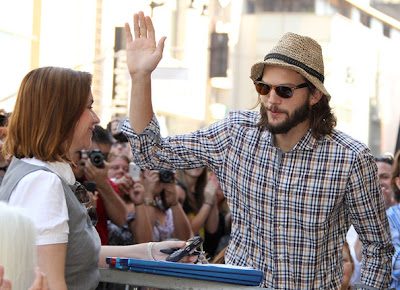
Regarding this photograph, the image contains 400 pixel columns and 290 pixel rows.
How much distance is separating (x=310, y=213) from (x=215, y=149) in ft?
1.86

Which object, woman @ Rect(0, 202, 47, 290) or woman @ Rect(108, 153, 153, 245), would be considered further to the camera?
woman @ Rect(108, 153, 153, 245)

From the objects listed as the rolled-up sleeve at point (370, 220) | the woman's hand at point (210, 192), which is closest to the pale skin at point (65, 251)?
the rolled-up sleeve at point (370, 220)

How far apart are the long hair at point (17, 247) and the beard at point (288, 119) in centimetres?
181

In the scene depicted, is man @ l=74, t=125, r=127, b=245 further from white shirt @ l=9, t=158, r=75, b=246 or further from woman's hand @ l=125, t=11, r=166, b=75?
white shirt @ l=9, t=158, r=75, b=246

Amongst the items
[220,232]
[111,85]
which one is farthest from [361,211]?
[111,85]

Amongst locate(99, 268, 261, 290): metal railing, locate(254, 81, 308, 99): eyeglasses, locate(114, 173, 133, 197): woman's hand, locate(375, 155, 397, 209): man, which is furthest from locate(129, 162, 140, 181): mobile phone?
locate(99, 268, 261, 290): metal railing

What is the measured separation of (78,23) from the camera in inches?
792

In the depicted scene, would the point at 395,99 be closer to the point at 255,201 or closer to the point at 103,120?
the point at 103,120

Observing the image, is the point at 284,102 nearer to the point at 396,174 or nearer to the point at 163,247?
the point at 163,247

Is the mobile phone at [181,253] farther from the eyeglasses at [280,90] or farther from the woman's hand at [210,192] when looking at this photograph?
the woman's hand at [210,192]

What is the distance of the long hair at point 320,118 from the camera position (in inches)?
141

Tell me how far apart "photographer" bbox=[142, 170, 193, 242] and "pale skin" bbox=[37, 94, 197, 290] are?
2494mm

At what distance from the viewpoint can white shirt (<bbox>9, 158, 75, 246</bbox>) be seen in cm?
236

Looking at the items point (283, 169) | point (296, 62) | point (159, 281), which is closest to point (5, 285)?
point (159, 281)
